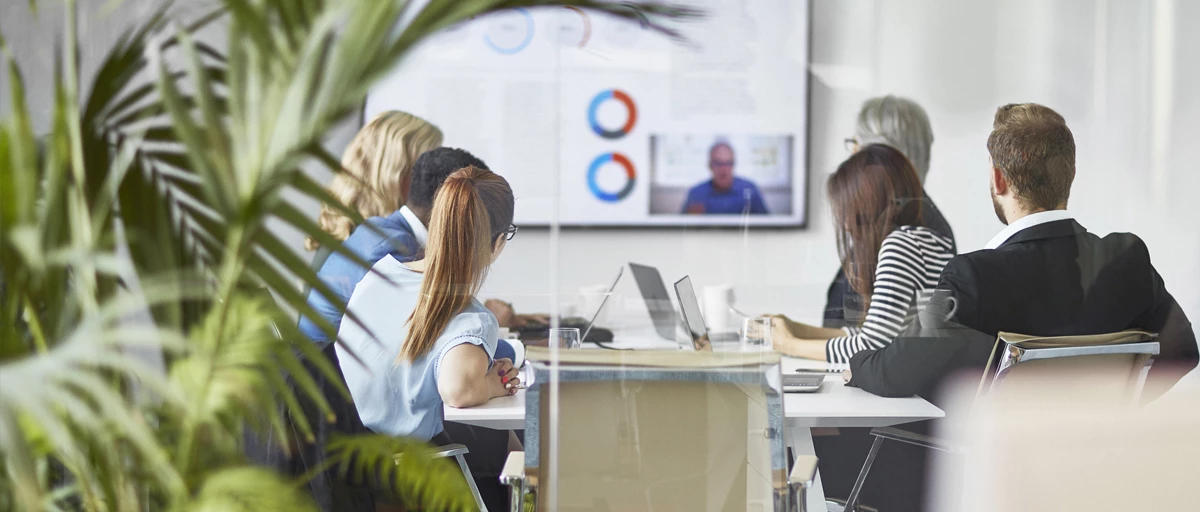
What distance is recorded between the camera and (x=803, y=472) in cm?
225

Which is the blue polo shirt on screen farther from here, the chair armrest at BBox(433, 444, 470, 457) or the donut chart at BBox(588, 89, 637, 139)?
the chair armrest at BBox(433, 444, 470, 457)

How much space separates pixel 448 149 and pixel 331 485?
93 cm

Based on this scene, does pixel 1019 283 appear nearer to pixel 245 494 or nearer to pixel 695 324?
pixel 695 324

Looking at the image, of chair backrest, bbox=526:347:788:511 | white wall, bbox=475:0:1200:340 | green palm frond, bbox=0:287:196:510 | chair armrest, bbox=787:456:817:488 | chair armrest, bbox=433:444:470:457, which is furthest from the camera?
white wall, bbox=475:0:1200:340

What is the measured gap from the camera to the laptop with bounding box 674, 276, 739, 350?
8.98ft

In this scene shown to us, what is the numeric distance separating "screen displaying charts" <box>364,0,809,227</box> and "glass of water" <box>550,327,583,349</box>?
11.3 inches

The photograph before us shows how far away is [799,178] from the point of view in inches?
109

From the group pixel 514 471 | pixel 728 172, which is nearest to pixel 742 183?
pixel 728 172

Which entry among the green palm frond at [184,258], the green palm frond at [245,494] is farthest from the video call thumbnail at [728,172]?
the green palm frond at [245,494]

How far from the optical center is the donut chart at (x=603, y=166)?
111 inches

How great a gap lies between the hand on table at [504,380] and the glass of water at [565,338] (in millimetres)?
142

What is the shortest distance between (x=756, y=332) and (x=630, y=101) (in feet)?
2.27

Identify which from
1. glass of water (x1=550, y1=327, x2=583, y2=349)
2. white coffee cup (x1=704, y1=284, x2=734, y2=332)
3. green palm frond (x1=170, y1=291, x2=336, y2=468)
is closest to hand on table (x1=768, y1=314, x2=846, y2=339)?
white coffee cup (x1=704, y1=284, x2=734, y2=332)

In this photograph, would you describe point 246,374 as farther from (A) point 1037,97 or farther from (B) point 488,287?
(A) point 1037,97
